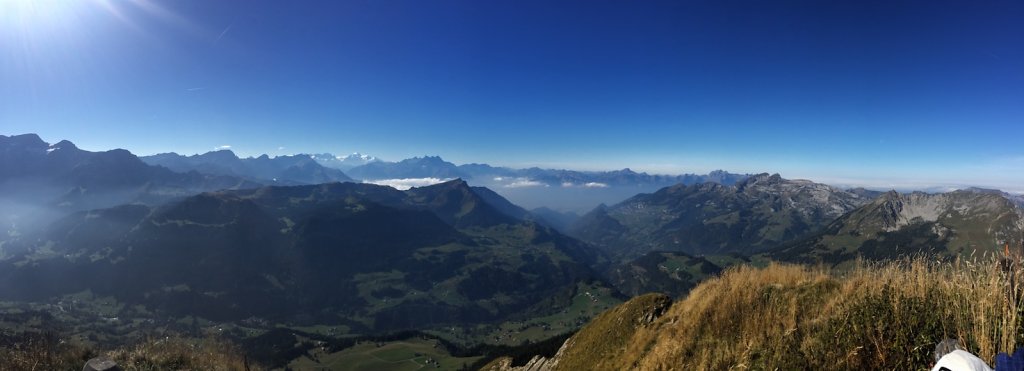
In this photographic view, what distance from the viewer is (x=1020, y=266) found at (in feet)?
20.4

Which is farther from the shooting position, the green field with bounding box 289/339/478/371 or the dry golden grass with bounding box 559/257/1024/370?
the green field with bounding box 289/339/478/371

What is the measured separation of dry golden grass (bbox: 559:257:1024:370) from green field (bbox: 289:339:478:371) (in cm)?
16009

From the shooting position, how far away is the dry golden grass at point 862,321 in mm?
6262

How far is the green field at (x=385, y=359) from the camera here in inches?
6585

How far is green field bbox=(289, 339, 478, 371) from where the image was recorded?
167250 millimetres

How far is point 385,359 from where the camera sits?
178750 mm

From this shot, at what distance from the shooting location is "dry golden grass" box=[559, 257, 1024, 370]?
626cm

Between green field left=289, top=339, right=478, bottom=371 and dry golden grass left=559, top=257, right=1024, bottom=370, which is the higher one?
dry golden grass left=559, top=257, right=1024, bottom=370

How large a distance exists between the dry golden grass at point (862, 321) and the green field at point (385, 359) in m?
160

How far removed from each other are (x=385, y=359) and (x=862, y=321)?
7679 inches

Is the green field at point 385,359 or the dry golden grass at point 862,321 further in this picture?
the green field at point 385,359

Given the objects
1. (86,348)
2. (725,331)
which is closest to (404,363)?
(86,348)

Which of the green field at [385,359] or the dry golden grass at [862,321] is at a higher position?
the dry golden grass at [862,321]

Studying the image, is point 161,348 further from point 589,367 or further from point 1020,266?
point 1020,266
